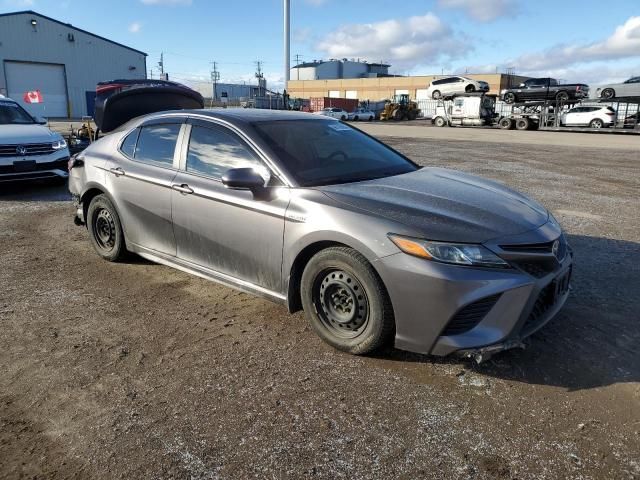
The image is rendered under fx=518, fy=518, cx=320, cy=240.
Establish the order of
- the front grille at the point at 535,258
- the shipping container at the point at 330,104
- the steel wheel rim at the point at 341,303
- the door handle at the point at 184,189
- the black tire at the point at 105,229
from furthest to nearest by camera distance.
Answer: the shipping container at the point at 330,104
the black tire at the point at 105,229
the door handle at the point at 184,189
the steel wheel rim at the point at 341,303
the front grille at the point at 535,258

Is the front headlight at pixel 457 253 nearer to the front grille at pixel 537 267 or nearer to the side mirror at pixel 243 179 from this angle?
the front grille at pixel 537 267

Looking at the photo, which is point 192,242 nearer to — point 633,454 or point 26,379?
point 26,379

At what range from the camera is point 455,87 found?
134 feet

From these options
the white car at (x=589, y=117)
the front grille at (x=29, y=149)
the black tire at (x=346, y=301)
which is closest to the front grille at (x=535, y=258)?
the black tire at (x=346, y=301)

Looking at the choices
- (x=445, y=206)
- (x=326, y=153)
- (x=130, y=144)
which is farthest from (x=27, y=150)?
(x=445, y=206)

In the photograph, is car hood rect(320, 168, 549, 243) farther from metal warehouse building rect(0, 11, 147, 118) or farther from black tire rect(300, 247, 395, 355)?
metal warehouse building rect(0, 11, 147, 118)

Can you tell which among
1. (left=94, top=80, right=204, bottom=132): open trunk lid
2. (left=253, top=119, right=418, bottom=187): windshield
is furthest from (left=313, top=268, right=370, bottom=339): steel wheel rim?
(left=94, top=80, right=204, bottom=132): open trunk lid

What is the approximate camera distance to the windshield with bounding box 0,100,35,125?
9523 millimetres

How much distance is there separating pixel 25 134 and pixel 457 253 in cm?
853

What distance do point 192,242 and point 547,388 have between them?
2.73 metres

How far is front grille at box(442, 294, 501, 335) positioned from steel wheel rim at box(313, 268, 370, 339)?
524mm

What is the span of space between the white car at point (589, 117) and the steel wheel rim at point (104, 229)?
32.7 meters

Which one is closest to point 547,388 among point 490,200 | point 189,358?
point 490,200

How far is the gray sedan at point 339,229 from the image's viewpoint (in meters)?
2.92
